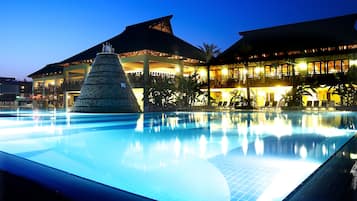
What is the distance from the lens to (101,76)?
2038 centimetres

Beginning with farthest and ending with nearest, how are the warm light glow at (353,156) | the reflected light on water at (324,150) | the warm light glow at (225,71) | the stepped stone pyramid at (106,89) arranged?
the warm light glow at (225,71) → the stepped stone pyramid at (106,89) → the reflected light on water at (324,150) → the warm light glow at (353,156)

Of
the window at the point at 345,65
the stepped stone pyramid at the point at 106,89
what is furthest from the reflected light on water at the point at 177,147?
the window at the point at 345,65

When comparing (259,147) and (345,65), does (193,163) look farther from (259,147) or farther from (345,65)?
(345,65)

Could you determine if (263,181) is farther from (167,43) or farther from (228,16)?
(228,16)

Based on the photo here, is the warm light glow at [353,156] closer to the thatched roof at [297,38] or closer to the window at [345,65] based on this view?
the thatched roof at [297,38]

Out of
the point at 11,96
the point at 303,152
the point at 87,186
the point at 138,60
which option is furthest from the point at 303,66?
the point at 11,96

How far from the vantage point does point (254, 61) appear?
2972 cm

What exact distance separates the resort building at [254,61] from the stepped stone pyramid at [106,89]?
13.9ft

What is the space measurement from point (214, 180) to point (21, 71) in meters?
74.1

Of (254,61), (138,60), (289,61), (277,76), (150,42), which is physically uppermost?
(150,42)

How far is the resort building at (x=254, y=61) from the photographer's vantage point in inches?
1030

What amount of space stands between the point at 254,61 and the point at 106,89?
1565 cm

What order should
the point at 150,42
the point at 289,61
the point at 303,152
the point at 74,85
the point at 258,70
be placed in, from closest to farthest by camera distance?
the point at 303,152
the point at 150,42
the point at 289,61
the point at 74,85
the point at 258,70

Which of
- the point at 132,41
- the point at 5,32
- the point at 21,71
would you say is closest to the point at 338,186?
the point at 132,41
